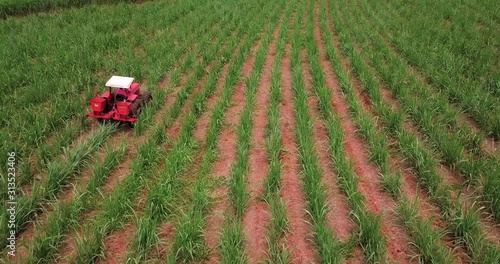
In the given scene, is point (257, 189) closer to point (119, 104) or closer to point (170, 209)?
point (170, 209)

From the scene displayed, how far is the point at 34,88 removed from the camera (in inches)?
234

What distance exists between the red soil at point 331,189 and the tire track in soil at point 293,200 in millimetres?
283

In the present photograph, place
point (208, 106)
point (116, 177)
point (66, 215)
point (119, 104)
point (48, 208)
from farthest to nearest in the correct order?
point (208, 106) < point (119, 104) < point (116, 177) < point (48, 208) < point (66, 215)

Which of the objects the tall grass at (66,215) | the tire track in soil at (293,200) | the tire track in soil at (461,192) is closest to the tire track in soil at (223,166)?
the tire track in soil at (293,200)

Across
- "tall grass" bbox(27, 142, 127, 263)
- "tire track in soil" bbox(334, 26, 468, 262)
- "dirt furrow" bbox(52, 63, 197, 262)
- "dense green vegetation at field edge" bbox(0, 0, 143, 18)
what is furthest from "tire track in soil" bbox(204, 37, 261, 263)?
"dense green vegetation at field edge" bbox(0, 0, 143, 18)

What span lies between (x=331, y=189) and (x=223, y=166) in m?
1.39

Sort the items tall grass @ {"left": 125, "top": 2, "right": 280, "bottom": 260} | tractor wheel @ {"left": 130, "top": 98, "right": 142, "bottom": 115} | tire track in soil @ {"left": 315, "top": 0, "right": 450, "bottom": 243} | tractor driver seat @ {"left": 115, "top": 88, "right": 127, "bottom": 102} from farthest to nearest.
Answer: tractor driver seat @ {"left": 115, "top": 88, "right": 127, "bottom": 102} < tractor wheel @ {"left": 130, "top": 98, "right": 142, "bottom": 115} < tire track in soil @ {"left": 315, "top": 0, "right": 450, "bottom": 243} < tall grass @ {"left": 125, "top": 2, "right": 280, "bottom": 260}

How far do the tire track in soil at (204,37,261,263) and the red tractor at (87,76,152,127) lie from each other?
4.55ft

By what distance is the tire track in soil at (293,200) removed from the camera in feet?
11.1

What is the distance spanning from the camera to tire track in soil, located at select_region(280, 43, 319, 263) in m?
3.39

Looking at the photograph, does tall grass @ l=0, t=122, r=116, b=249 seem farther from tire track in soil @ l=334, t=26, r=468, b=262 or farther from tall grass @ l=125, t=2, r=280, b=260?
tire track in soil @ l=334, t=26, r=468, b=262

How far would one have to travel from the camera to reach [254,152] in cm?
489

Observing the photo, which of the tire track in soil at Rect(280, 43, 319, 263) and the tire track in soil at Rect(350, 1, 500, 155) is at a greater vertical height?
the tire track in soil at Rect(350, 1, 500, 155)

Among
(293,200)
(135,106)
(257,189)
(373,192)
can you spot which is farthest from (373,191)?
(135,106)
